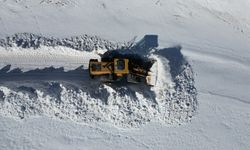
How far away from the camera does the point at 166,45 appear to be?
2019 centimetres

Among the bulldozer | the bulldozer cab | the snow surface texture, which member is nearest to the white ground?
the snow surface texture

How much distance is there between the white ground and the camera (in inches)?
757

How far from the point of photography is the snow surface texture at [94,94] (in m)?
19.3

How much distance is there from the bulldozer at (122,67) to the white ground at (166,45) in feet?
2.72

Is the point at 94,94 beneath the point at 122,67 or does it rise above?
beneath

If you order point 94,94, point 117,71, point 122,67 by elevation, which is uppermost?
point 122,67

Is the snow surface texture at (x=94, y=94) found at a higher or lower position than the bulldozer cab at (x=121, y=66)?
lower

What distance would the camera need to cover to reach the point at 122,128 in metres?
19.6

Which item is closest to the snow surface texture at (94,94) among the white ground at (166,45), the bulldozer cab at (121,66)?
the white ground at (166,45)

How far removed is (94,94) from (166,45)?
12.8ft

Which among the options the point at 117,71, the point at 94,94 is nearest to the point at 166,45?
the point at 117,71

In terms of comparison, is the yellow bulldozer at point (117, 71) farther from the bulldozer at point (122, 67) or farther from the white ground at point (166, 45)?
the white ground at point (166, 45)

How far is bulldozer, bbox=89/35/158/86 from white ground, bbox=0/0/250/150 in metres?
0.83

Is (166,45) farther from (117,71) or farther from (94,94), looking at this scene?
(94,94)
